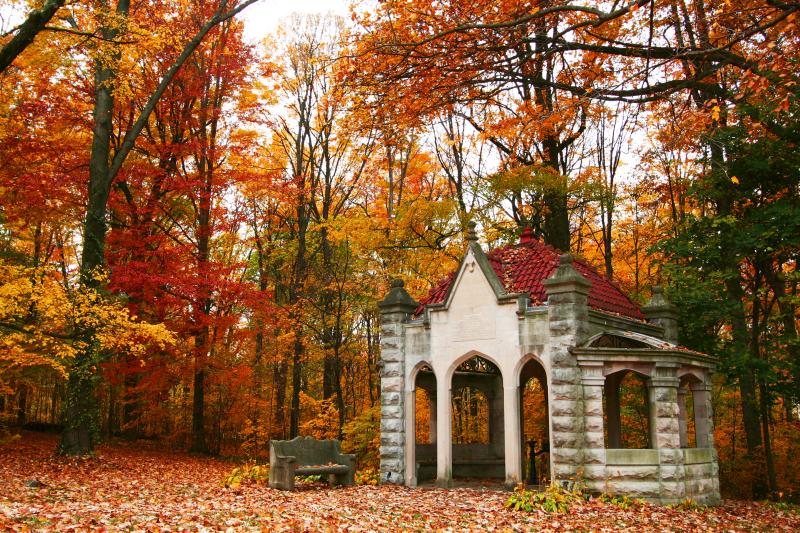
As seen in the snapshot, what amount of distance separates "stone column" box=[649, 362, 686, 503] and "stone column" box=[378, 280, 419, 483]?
5059 millimetres

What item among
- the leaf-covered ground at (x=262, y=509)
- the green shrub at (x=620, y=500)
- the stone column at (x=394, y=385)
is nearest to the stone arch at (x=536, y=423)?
the stone column at (x=394, y=385)

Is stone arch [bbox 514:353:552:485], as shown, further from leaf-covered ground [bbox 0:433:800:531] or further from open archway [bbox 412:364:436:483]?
leaf-covered ground [bbox 0:433:800:531]

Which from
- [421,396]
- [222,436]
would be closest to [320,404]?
[421,396]

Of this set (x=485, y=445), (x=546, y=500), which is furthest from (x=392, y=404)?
(x=546, y=500)

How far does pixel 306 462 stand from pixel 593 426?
18.9 ft

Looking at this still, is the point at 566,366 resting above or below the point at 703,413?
above

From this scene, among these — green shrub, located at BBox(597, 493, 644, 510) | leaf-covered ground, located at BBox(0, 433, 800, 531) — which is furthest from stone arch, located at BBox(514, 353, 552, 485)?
leaf-covered ground, located at BBox(0, 433, 800, 531)

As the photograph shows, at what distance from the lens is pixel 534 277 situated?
564 inches

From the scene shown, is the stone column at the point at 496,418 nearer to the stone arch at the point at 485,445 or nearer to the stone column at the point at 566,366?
the stone arch at the point at 485,445

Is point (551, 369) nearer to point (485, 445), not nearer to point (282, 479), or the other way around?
point (485, 445)

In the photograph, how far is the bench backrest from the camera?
13286 millimetres

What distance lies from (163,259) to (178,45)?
19.8 feet

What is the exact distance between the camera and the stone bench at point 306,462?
12664mm

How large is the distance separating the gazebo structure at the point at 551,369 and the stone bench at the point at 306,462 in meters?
1.08
